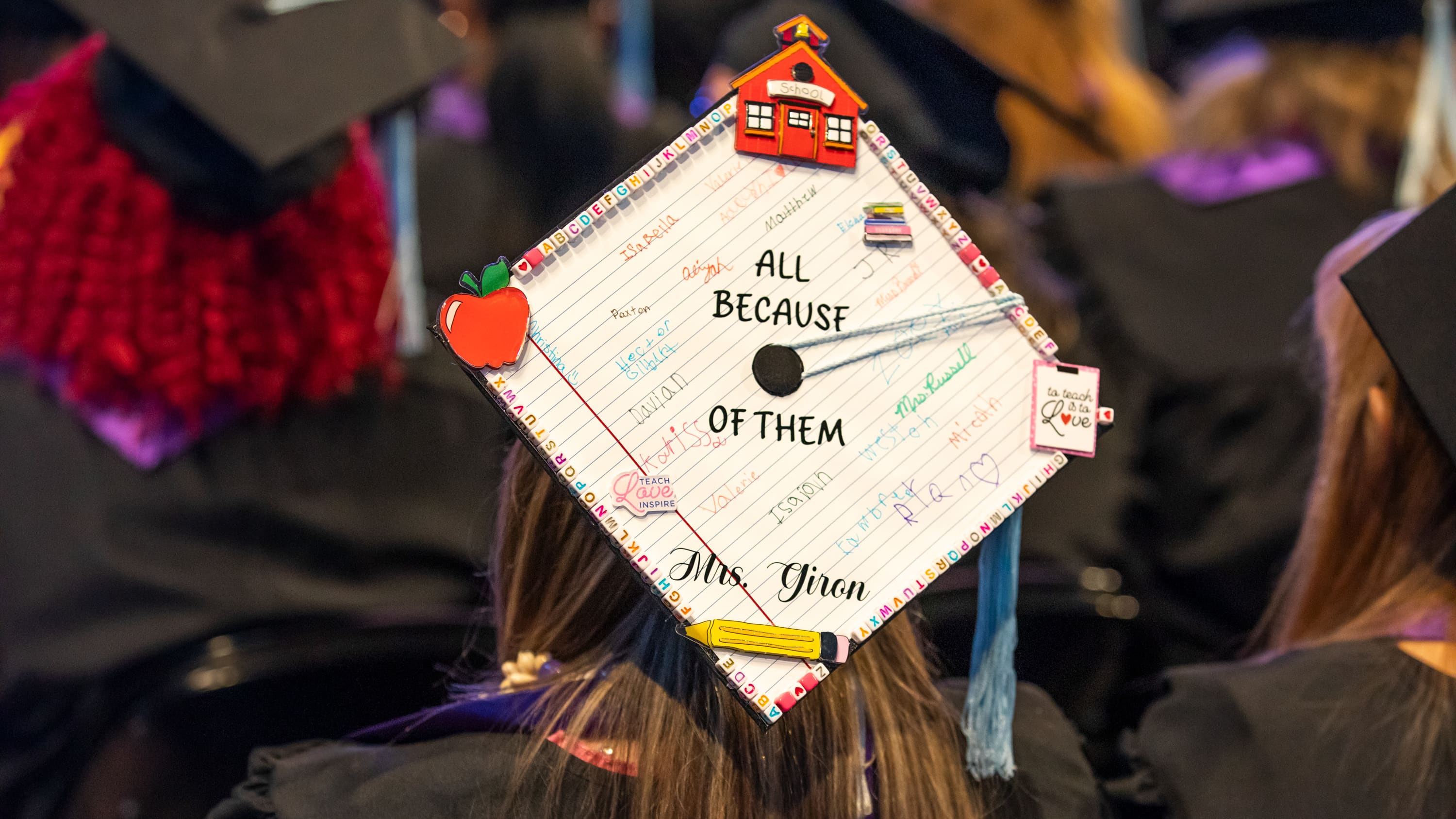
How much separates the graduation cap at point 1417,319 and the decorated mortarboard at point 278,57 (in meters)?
1.13

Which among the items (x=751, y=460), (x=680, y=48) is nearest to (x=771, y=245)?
(x=751, y=460)

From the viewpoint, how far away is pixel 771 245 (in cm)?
81

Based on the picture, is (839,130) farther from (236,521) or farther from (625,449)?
(236,521)

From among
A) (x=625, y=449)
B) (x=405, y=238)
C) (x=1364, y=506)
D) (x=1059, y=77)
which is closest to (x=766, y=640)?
(x=625, y=449)

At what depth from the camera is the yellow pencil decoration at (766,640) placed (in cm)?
76

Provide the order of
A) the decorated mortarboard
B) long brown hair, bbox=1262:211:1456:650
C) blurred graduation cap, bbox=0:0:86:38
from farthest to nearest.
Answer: blurred graduation cap, bbox=0:0:86:38, the decorated mortarboard, long brown hair, bbox=1262:211:1456:650

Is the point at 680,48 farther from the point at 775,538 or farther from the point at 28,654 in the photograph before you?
the point at 775,538

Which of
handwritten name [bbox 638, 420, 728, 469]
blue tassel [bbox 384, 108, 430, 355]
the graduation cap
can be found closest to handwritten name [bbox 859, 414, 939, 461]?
handwritten name [bbox 638, 420, 728, 469]

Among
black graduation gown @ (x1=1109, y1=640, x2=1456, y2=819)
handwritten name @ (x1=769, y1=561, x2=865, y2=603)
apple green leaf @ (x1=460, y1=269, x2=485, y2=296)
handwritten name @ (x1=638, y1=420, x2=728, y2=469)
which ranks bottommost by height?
black graduation gown @ (x1=1109, y1=640, x2=1456, y2=819)

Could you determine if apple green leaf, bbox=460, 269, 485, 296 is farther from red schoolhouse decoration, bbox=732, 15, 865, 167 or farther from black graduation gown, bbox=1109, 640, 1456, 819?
black graduation gown, bbox=1109, 640, 1456, 819

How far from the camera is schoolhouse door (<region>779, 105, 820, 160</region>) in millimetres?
813

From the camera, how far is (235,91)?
1.40 m

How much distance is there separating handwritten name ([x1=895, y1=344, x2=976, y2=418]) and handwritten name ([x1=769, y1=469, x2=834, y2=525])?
71 millimetres

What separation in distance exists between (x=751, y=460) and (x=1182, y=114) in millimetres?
1739
